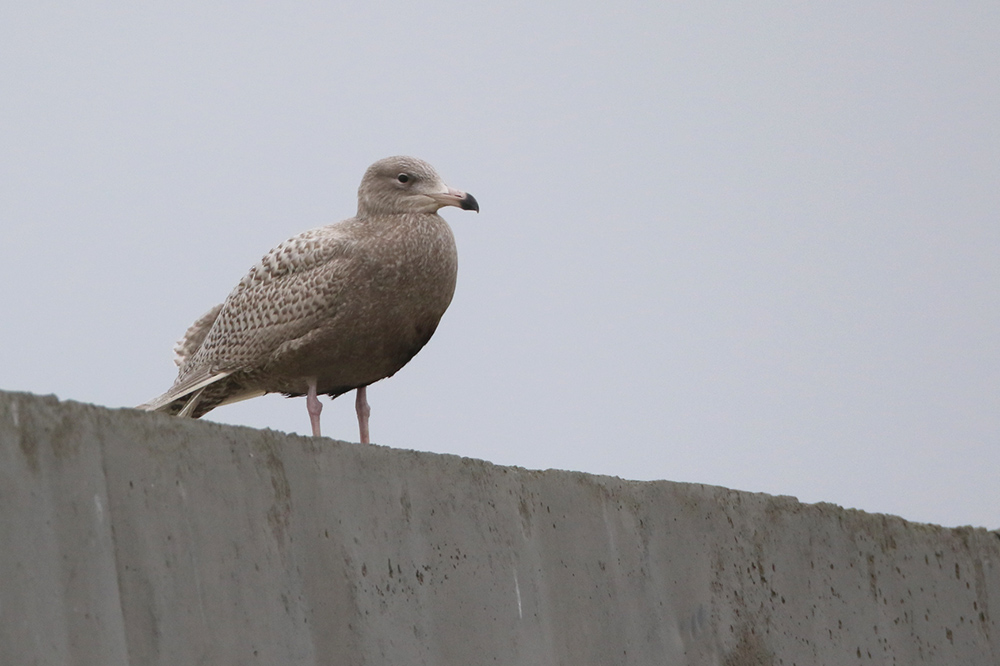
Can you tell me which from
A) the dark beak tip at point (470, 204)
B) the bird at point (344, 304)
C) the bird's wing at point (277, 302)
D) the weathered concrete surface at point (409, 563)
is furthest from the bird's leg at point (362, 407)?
the weathered concrete surface at point (409, 563)

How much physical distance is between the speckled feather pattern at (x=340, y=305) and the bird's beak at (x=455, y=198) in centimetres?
5

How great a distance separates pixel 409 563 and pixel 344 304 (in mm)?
2004

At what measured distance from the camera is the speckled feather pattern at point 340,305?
5531 mm

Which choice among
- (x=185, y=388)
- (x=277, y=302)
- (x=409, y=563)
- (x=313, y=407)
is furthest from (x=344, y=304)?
(x=409, y=563)

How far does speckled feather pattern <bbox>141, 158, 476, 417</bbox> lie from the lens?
5.53 m

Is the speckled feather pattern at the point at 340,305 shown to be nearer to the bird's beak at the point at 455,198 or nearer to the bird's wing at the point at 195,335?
the bird's beak at the point at 455,198

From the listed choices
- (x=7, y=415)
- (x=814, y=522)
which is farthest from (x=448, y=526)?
(x=814, y=522)

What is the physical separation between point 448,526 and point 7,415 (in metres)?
1.41

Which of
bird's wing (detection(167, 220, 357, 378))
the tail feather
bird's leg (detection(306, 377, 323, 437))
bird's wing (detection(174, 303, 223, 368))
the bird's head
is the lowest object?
bird's leg (detection(306, 377, 323, 437))

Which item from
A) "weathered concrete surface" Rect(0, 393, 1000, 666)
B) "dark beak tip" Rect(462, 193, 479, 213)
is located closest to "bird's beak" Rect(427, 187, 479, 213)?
"dark beak tip" Rect(462, 193, 479, 213)

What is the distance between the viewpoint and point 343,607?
11.4ft

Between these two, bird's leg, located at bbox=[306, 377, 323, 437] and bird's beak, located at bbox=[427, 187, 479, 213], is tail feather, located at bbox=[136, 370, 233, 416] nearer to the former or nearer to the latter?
bird's leg, located at bbox=[306, 377, 323, 437]

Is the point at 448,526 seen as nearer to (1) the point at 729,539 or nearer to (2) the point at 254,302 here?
(1) the point at 729,539

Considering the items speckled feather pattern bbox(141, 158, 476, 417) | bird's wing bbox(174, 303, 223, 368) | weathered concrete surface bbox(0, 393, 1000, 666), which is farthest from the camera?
bird's wing bbox(174, 303, 223, 368)
